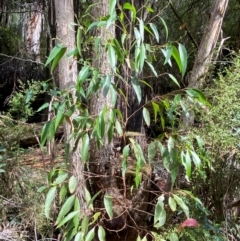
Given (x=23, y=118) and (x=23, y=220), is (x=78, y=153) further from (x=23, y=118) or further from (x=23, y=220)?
(x=23, y=118)

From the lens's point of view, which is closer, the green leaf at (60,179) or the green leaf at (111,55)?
the green leaf at (111,55)

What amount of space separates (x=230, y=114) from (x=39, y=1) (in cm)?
416

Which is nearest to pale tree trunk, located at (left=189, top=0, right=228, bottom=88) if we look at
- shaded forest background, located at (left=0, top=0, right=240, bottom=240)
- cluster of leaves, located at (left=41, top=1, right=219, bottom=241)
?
shaded forest background, located at (left=0, top=0, right=240, bottom=240)

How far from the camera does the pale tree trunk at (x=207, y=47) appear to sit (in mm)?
2555

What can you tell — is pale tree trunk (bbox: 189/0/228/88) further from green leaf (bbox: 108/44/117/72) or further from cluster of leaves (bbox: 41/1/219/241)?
green leaf (bbox: 108/44/117/72)

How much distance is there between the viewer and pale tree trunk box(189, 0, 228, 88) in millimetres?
2555

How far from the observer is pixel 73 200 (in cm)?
171

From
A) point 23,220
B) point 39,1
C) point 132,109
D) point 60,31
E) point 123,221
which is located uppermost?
point 39,1

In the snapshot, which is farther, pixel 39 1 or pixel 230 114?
pixel 39 1

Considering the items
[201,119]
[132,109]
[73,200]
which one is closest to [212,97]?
[201,119]

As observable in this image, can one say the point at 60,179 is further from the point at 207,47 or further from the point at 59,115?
the point at 207,47

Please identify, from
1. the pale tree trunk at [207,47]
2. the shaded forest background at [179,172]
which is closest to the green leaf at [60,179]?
the shaded forest background at [179,172]

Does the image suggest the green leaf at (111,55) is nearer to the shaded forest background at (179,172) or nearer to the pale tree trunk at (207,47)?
the shaded forest background at (179,172)

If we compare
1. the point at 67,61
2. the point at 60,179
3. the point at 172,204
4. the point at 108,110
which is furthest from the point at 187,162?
the point at 67,61
